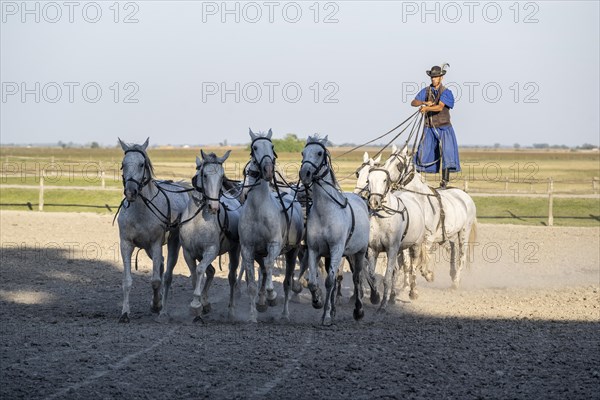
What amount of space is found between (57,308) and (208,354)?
4.46 m

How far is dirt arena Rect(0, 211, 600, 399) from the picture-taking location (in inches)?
316

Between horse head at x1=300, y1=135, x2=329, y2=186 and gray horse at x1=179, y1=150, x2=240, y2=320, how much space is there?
92 centimetres

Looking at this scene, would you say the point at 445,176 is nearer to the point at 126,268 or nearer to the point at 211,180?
the point at 211,180

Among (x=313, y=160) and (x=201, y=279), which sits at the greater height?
(x=313, y=160)

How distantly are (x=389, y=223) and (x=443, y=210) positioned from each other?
302 centimetres

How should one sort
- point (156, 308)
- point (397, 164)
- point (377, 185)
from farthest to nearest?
1. point (397, 164)
2. point (377, 185)
3. point (156, 308)

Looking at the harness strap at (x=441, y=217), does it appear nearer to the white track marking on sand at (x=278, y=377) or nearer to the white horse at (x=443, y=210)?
the white horse at (x=443, y=210)

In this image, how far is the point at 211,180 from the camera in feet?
37.6

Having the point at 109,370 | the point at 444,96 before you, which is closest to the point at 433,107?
the point at 444,96

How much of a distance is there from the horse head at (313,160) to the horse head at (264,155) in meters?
0.38

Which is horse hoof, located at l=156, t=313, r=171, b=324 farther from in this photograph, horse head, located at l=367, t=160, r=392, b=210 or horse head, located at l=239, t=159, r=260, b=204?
horse head, located at l=367, t=160, r=392, b=210

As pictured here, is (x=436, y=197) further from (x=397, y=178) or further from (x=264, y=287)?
(x=264, y=287)

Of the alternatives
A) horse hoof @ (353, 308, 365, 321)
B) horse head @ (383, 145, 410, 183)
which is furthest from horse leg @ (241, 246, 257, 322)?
horse head @ (383, 145, 410, 183)

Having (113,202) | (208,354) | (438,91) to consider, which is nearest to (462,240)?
(438,91)
